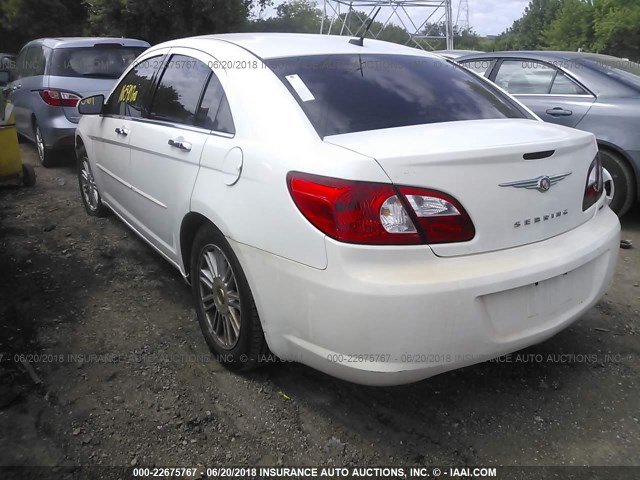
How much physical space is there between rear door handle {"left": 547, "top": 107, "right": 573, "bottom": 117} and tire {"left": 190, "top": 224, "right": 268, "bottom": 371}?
3822mm

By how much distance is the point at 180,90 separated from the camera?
Answer: 325 centimetres

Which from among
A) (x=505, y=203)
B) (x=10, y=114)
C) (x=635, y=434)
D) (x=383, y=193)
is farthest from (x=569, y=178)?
(x=10, y=114)

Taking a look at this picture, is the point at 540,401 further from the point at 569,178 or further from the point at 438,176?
the point at 438,176

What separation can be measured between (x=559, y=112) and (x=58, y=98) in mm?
5634

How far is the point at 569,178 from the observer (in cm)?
234

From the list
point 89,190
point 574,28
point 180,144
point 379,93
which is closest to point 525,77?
point 379,93

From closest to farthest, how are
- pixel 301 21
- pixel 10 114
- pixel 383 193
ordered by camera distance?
pixel 383 193
pixel 10 114
pixel 301 21

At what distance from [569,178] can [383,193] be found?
2.89 feet

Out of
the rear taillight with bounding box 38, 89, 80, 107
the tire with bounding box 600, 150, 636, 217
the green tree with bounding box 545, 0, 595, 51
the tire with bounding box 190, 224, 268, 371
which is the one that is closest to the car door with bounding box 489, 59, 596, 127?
the tire with bounding box 600, 150, 636, 217

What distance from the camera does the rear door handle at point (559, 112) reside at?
5137 mm

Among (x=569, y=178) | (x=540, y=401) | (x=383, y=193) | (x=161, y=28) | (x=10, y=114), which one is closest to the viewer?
(x=383, y=193)

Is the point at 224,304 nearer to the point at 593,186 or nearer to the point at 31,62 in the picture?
the point at 593,186

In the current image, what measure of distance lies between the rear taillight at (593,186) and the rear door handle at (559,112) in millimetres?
2694

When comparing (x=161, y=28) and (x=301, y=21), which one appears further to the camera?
(x=301, y=21)
